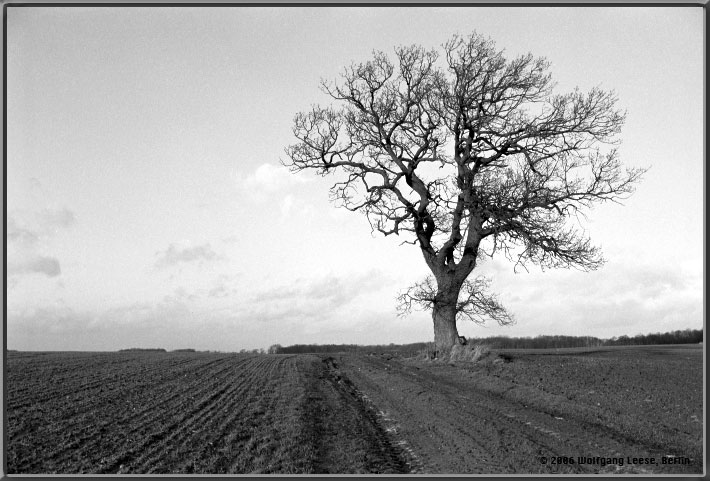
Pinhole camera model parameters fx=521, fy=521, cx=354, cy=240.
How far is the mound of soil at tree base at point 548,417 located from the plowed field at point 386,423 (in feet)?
0.12

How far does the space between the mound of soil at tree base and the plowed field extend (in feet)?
0.12

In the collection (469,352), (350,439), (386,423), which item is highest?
(469,352)

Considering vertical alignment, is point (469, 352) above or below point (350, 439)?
above

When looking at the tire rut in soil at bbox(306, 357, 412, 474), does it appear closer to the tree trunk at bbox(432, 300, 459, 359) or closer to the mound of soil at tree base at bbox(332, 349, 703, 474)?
the mound of soil at tree base at bbox(332, 349, 703, 474)

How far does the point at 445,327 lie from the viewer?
24.4 m

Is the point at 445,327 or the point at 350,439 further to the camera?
the point at 445,327

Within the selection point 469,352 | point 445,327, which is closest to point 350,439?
point 469,352

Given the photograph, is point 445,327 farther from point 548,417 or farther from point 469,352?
point 548,417

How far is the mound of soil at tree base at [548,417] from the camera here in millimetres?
8516

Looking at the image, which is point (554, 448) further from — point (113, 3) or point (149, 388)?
point (149, 388)

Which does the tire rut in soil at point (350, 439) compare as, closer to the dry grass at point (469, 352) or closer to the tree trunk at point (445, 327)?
the dry grass at point (469, 352)

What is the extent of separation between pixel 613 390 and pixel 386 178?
49.9ft

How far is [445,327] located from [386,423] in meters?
13.1

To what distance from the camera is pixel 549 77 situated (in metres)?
23.7
